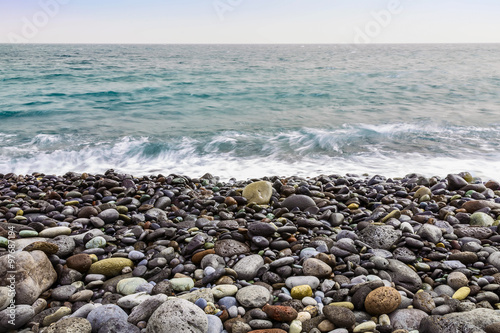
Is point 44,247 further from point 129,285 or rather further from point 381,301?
point 381,301

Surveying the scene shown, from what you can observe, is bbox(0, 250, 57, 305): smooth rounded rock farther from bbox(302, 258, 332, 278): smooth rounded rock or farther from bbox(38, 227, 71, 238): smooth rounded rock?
bbox(302, 258, 332, 278): smooth rounded rock

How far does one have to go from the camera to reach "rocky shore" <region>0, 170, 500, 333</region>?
8.39ft

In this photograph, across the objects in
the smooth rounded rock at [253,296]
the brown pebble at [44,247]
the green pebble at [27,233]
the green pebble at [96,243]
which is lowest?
the smooth rounded rock at [253,296]

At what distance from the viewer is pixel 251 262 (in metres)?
3.29

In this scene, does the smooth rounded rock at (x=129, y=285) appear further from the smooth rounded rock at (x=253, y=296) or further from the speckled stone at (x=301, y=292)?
the speckled stone at (x=301, y=292)

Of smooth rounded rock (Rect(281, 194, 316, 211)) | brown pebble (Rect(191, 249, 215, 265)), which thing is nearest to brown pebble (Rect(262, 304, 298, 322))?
brown pebble (Rect(191, 249, 215, 265))

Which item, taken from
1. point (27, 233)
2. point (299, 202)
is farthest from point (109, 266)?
point (299, 202)

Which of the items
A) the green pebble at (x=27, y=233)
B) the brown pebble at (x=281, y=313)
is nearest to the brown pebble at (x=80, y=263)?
the green pebble at (x=27, y=233)

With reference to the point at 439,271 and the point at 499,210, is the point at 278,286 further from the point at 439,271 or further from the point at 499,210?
the point at 499,210

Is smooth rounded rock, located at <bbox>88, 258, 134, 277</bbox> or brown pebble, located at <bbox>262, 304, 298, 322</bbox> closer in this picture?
brown pebble, located at <bbox>262, 304, 298, 322</bbox>

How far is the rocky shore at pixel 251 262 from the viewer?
2557mm

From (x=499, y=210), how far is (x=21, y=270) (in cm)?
529

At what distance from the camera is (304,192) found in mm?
5332

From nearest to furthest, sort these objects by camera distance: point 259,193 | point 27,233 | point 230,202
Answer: point 27,233, point 230,202, point 259,193
